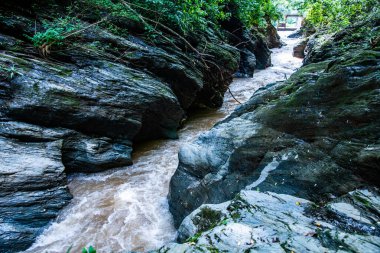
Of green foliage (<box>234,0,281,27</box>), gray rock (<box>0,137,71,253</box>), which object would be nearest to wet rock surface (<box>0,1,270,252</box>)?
gray rock (<box>0,137,71,253</box>)

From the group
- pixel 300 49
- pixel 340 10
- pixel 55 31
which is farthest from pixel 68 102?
pixel 300 49

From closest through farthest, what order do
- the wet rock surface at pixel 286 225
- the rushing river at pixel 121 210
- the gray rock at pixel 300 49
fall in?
the wet rock surface at pixel 286 225
the rushing river at pixel 121 210
the gray rock at pixel 300 49

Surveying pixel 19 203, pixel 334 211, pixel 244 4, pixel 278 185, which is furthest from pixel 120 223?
pixel 244 4

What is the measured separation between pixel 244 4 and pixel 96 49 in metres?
10.0

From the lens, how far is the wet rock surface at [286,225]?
255 cm

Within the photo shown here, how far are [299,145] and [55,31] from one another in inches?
280

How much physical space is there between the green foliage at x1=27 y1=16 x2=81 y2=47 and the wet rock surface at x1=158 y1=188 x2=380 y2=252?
21.8 ft

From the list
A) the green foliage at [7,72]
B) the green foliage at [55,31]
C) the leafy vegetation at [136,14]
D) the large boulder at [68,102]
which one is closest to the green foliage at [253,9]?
the leafy vegetation at [136,14]

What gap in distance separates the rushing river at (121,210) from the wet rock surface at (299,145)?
611 mm

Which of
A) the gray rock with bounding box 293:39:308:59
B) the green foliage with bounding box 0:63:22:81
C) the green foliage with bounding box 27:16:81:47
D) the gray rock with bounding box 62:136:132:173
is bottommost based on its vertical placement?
the gray rock with bounding box 62:136:132:173

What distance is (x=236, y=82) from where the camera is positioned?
723 inches

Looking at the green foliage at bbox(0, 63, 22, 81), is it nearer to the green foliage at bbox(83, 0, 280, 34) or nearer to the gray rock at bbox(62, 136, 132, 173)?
the gray rock at bbox(62, 136, 132, 173)

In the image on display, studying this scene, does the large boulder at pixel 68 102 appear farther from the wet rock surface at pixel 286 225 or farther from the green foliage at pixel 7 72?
the wet rock surface at pixel 286 225

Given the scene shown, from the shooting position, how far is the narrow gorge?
3.28 meters
